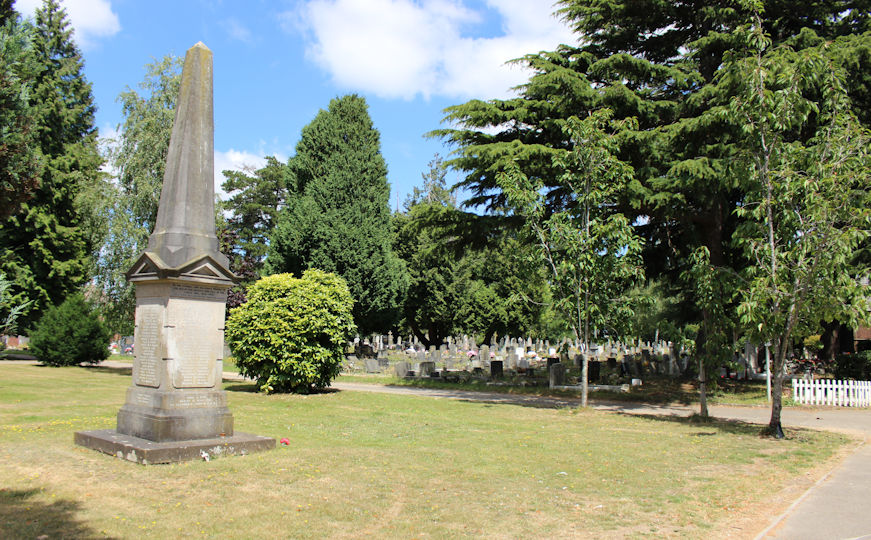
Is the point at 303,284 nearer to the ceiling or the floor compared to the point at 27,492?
nearer to the ceiling

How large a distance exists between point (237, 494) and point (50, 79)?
109 ft

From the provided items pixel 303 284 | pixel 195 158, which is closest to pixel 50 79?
pixel 303 284

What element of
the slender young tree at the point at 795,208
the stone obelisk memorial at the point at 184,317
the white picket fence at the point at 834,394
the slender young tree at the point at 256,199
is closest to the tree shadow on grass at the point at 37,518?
the stone obelisk memorial at the point at 184,317

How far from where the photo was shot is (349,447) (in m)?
8.55

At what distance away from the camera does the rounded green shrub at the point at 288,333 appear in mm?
15984

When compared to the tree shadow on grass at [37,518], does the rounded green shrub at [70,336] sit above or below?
above

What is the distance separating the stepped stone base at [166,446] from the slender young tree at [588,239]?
879cm

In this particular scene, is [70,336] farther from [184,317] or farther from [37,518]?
[37,518]

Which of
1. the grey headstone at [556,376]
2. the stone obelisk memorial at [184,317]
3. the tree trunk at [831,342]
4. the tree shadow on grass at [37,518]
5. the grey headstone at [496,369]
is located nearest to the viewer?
the tree shadow on grass at [37,518]

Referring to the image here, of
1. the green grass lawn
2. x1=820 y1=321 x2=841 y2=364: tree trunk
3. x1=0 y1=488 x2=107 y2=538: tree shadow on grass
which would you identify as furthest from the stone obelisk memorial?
x1=820 y1=321 x2=841 y2=364: tree trunk

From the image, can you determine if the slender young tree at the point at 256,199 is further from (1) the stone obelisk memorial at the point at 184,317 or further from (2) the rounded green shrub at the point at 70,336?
(1) the stone obelisk memorial at the point at 184,317

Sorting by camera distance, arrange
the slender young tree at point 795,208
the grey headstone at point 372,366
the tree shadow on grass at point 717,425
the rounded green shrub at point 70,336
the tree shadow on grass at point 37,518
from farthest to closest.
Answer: the grey headstone at point 372,366 → the rounded green shrub at point 70,336 → the tree shadow on grass at point 717,425 → the slender young tree at point 795,208 → the tree shadow on grass at point 37,518

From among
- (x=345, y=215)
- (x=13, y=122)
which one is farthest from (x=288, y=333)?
(x=345, y=215)

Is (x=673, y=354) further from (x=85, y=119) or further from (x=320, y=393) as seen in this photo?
(x=85, y=119)
